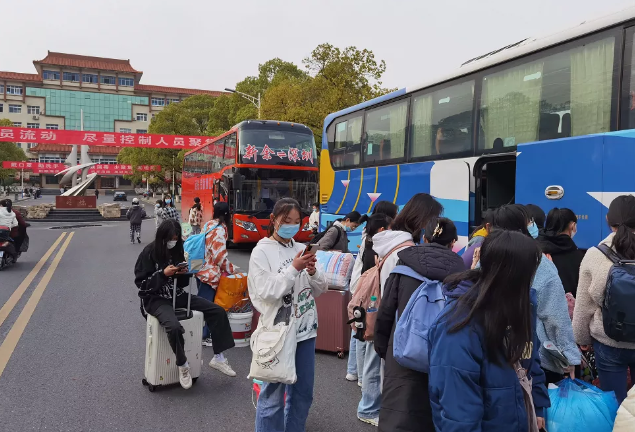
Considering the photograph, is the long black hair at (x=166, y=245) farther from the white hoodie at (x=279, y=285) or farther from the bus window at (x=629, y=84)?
the bus window at (x=629, y=84)

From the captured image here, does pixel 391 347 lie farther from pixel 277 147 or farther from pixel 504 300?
pixel 277 147

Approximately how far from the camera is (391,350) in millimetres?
2344

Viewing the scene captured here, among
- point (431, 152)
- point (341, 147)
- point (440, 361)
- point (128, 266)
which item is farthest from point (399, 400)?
point (128, 266)

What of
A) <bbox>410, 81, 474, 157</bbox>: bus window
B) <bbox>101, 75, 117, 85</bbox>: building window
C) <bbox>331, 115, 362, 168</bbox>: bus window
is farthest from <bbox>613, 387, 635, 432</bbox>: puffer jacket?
<bbox>101, 75, 117, 85</bbox>: building window

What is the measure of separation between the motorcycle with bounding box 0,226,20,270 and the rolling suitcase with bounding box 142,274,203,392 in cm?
772

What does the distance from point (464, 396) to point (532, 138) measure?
5.06 meters

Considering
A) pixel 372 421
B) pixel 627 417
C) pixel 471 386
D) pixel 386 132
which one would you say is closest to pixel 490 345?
pixel 471 386

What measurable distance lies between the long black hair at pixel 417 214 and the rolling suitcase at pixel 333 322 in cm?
237

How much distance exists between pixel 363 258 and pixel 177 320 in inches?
64.2

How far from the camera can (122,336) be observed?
5871 mm

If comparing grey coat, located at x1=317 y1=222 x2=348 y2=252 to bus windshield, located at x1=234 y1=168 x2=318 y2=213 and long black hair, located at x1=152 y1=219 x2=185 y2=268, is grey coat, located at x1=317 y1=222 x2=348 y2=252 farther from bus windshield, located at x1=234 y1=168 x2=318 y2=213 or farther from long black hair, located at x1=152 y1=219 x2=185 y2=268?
bus windshield, located at x1=234 y1=168 x2=318 y2=213

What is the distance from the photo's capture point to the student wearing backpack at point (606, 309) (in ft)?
9.49

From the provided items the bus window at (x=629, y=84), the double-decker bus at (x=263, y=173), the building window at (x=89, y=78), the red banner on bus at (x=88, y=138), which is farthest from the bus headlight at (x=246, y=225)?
the building window at (x=89, y=78)

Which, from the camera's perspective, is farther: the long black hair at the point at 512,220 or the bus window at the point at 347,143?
the bus window at the point at 347,143
